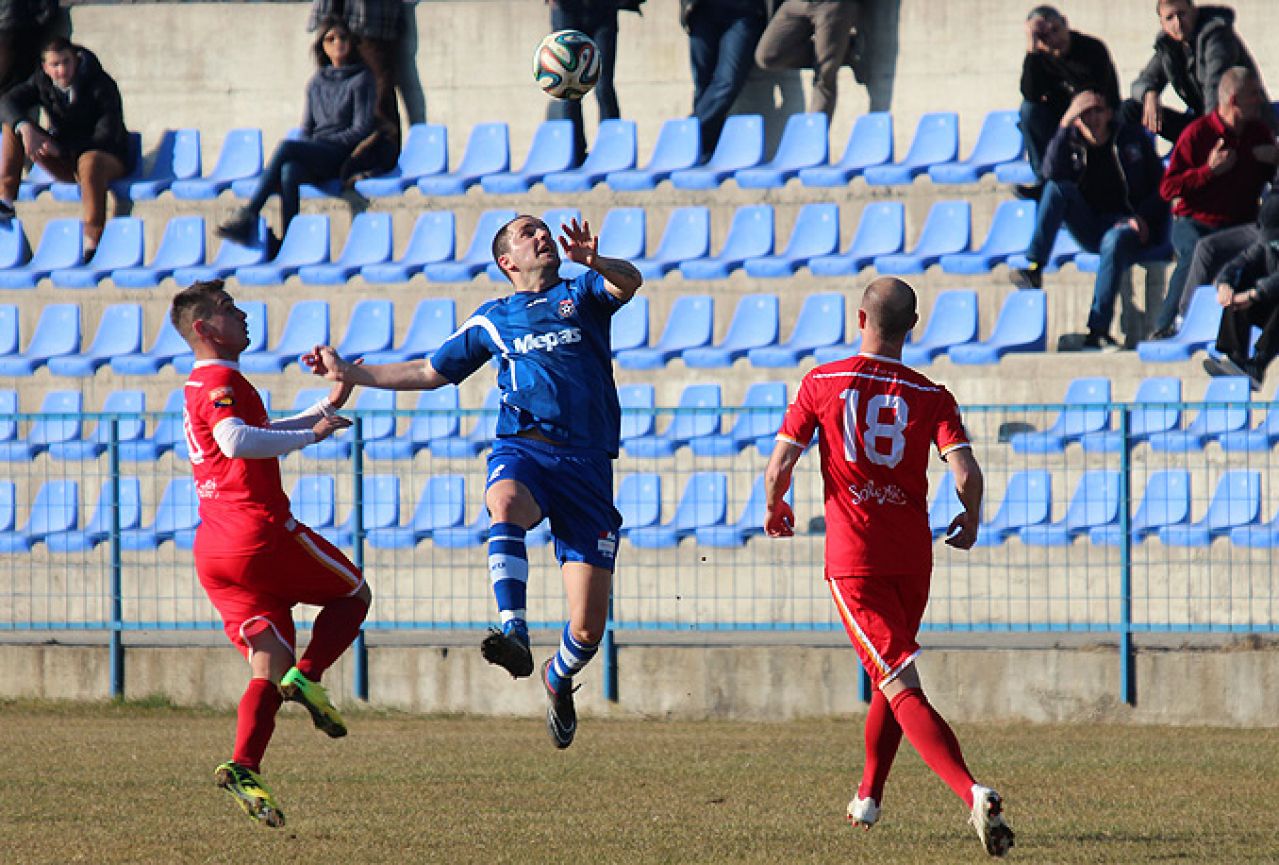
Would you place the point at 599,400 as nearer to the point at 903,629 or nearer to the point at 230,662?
the point at 903,629

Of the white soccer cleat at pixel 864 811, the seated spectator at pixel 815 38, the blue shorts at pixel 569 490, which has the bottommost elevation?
the white soccer cleat at pixel 864 811

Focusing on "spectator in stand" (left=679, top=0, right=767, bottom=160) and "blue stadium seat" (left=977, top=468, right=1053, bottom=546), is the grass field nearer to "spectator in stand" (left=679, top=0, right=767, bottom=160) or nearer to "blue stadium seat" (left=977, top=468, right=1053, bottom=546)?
"blue stadium seat" (left=977, top=468, right=1053, bottom=546)

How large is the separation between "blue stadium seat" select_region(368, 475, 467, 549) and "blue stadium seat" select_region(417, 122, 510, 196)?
4.78m

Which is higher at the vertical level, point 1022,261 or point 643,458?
point 1022,261

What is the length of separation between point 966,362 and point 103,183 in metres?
8.33

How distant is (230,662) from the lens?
546 inches

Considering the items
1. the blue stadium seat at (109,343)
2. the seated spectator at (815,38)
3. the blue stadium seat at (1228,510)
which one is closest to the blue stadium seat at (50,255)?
the blue stadium seat at (109,343)

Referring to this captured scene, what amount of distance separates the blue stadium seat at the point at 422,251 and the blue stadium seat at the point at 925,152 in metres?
3.51

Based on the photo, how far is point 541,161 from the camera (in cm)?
1828

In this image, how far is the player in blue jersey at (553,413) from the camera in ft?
27.2

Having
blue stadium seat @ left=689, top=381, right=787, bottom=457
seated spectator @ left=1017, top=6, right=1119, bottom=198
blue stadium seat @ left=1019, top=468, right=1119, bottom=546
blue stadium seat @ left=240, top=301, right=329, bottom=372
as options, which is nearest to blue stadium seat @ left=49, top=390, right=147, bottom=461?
blue stadium seat @ left=240, top=301, right=329, bottom=372

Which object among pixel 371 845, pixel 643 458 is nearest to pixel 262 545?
pixel 371 845

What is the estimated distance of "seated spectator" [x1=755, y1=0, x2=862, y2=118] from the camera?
695 inches

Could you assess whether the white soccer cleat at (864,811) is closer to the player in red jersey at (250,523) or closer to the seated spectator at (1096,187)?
the player in red jersey at (250,523)
